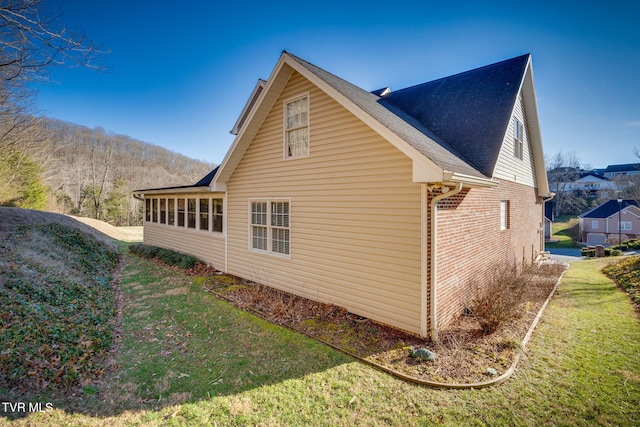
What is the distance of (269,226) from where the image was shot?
327 inches

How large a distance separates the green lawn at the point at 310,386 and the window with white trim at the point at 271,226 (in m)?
2.53

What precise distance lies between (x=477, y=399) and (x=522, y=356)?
5.90ft

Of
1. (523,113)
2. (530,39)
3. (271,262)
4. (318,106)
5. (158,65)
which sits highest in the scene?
(158,65)

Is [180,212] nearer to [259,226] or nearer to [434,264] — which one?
[259,226]

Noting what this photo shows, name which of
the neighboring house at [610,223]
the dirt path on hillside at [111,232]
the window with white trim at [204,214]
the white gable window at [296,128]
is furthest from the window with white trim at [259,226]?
the neighboring house at [610,223]

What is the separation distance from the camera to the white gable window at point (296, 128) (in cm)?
727

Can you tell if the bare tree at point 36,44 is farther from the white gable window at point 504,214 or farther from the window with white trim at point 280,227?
the white gable window at point 504,214

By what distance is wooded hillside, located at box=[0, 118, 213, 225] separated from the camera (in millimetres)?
18859

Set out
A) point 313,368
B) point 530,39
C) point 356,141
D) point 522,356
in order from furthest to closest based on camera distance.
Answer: point 530,39 → point 356,141 → point 522,356 → point 313,368

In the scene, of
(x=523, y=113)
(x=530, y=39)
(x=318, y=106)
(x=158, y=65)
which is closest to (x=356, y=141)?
(x=318, y=106)

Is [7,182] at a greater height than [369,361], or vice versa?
[7,182]

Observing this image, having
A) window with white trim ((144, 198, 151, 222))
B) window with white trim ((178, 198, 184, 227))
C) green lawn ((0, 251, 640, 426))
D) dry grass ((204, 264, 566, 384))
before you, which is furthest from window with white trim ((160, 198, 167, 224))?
green lawn ((0, 251, 640, 426))

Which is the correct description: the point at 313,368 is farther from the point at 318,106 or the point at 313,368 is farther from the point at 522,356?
the point at 318,106

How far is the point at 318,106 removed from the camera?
22.5 ft
